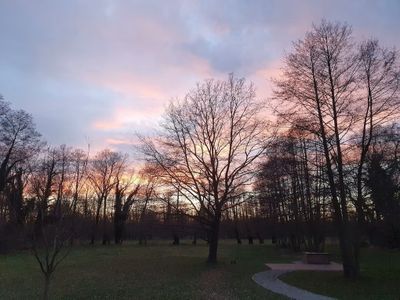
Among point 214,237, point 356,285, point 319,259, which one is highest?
point 214,237

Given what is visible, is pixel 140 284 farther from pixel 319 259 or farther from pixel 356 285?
pixel 319 259

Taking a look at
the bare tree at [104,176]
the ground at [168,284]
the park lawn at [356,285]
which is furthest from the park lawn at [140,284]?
the bare tree at [104,176]

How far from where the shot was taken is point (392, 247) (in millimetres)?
42938

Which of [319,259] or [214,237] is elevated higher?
[214,237]

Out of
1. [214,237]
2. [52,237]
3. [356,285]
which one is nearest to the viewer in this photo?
[52,237]

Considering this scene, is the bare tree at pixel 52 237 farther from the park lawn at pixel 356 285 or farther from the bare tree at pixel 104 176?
the bare tree at pixel 104 176

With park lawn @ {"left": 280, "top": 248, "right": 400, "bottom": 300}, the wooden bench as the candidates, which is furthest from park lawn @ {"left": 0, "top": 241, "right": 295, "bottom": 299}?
the wooden bench

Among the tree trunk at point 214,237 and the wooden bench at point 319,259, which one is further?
the wooden bench at point 319,259

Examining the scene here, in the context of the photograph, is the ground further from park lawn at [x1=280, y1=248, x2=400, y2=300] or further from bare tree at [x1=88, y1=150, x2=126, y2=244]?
bare tree at [x1=88, y1=150, x2=126, y2=244]

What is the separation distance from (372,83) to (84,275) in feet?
53.7

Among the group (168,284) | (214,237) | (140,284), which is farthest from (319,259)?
(140,284)

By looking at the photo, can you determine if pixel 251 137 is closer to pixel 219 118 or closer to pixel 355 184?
pixel 219 118

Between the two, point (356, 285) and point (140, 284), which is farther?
point (140, 284)

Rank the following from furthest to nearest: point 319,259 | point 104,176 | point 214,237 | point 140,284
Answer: point 104,176, point 319,259, point 214,237, point 140,284
